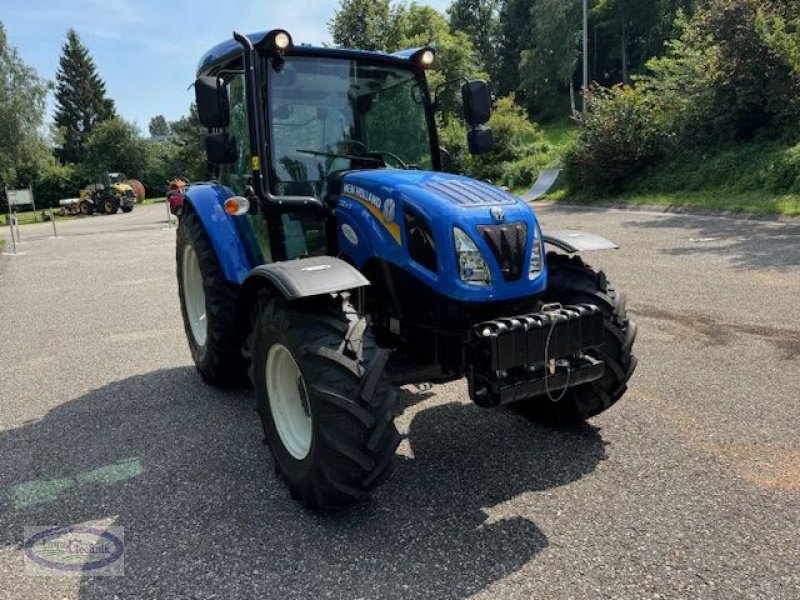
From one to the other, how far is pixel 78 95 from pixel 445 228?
→ 7307 cm

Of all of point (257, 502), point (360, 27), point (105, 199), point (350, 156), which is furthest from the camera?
point (105, 199)

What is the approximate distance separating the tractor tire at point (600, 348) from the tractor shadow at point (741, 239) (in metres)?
5.85

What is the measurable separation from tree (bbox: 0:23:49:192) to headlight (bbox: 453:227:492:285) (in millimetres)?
37625

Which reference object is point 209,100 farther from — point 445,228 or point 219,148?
point 445,228

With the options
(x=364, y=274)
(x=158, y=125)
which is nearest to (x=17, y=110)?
(x=364, y=274)

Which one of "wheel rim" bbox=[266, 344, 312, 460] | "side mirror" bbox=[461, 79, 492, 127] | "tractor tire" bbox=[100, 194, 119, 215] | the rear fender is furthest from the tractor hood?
"tractor tire" bbox=[100, 194, 119, 215]

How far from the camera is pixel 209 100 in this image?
3578 mm

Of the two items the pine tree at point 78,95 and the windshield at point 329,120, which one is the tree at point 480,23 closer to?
the pine tree at point 78,95

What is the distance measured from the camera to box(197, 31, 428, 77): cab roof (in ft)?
12.4

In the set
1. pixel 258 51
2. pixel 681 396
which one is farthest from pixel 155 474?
pixel 681 396

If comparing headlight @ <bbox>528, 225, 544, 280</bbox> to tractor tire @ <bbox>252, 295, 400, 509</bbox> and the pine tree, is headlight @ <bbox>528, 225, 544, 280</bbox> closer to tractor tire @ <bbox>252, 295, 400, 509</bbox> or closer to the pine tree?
A: tractor tire @ <bbox>252, 295, 400, 509</bbox>

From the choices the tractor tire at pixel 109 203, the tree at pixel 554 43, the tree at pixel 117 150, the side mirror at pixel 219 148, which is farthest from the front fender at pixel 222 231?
the tree at pixel 117 150

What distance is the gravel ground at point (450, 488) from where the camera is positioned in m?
2.52

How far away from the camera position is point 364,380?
2.71 metres
